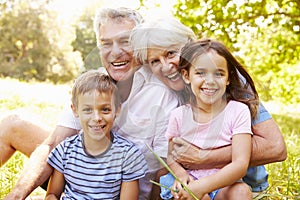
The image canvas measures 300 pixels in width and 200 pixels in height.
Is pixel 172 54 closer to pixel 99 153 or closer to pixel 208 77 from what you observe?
pixel 208 77

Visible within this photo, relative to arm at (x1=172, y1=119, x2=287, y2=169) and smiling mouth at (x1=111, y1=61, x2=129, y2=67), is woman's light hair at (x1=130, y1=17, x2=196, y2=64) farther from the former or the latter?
arm at (x1=172, y1=119, x2=287, y2=169)

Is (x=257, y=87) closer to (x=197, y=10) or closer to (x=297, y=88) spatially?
(x=197, y=10)

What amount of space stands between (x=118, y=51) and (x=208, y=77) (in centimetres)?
50

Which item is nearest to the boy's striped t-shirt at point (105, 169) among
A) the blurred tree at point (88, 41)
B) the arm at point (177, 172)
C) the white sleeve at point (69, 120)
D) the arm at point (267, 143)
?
the arm at point (177, 172)

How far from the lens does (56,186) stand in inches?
74.1

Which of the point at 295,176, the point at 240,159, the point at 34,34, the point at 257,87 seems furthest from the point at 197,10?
the point at 34,34

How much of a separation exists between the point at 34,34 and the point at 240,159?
21.5m

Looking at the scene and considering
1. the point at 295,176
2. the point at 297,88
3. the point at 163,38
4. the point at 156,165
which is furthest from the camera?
the point at 297,88

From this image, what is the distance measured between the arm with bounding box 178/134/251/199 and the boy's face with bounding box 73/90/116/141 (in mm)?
367

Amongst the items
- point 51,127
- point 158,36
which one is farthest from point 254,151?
point 51,127

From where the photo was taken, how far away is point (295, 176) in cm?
272

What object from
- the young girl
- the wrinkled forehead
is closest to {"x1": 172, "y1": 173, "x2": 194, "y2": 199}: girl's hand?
the young girl

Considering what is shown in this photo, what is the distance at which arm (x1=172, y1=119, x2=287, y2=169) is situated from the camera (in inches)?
65.4

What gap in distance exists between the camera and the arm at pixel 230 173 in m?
1.58
